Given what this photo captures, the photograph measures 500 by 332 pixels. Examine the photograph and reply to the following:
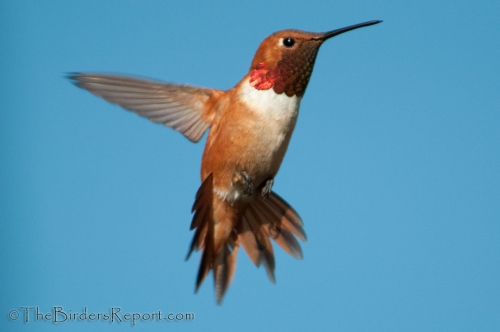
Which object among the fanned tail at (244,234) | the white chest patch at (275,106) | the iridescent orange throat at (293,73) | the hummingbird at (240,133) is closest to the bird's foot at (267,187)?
the hummingbird at (240,133)

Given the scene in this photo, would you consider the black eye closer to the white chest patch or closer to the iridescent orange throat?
the iridescent orange throat

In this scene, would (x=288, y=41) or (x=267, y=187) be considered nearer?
(x=288, y=41)

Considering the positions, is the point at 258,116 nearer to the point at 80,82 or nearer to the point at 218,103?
the point at 218,103

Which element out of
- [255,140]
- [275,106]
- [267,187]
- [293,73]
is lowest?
[267,187]

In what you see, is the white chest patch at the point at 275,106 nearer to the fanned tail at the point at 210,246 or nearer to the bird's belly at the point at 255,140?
the bird's belly at the point at 255,140

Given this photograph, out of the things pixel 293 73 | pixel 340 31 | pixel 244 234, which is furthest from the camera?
pixel 244 234

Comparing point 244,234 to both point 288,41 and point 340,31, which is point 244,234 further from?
point 340,31

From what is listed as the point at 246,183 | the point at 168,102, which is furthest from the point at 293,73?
the point at 168,102

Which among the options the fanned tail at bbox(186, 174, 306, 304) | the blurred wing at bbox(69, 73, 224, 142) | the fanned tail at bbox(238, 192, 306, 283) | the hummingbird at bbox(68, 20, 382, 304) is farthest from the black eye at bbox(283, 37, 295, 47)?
the fanned tail at bbox(238, 192, 306, 283)

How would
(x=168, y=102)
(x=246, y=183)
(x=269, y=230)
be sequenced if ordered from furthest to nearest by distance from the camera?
(x=269, y=230) → (x=168, y=102) → (x=246, y=183)
